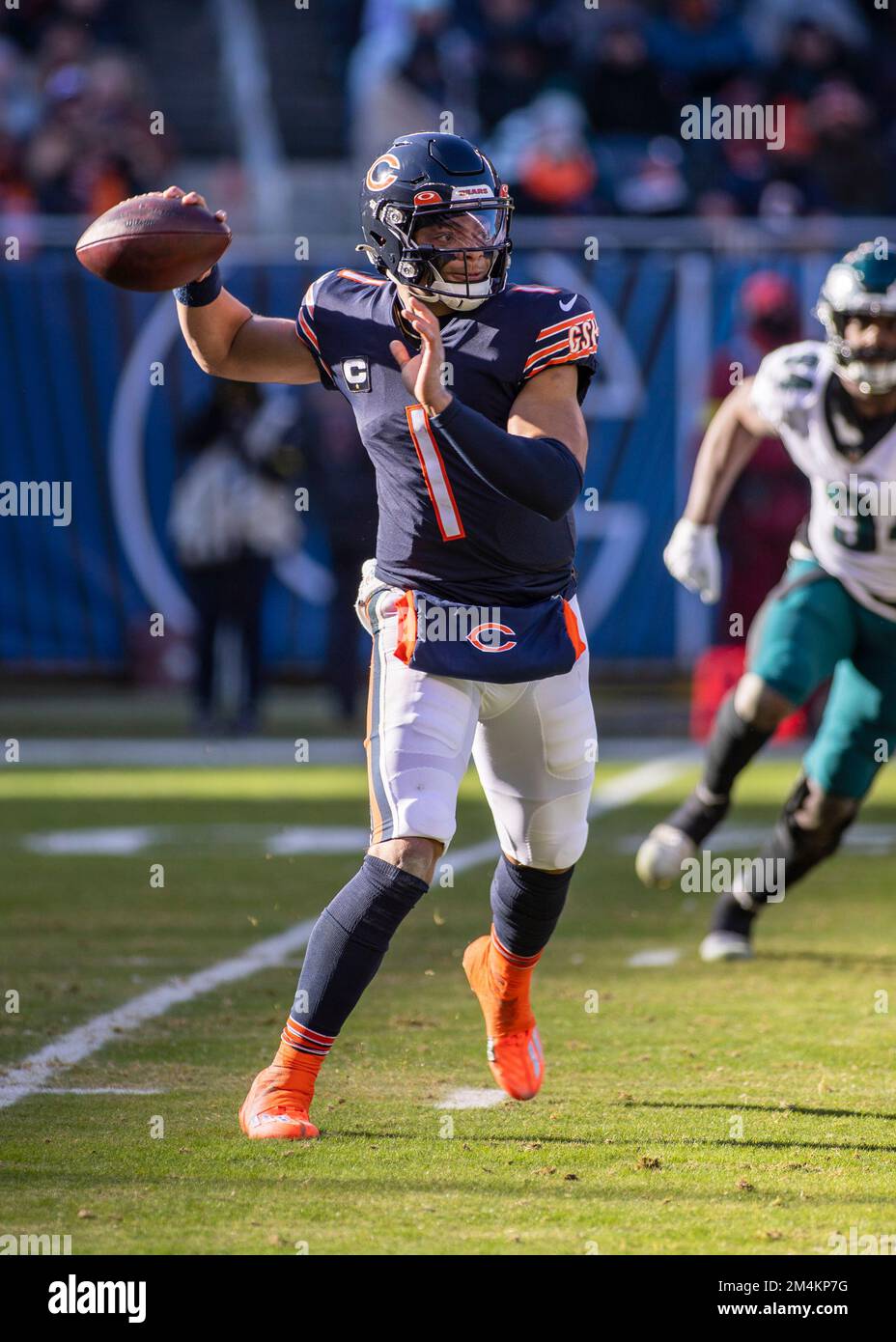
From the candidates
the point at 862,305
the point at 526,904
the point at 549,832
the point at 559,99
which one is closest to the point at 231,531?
the point at 559,99

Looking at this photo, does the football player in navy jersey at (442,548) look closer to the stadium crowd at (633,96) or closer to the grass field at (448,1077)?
the grass field at (448,1077)

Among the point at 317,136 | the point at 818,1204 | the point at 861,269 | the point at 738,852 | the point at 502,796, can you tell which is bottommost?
the point at 738,852

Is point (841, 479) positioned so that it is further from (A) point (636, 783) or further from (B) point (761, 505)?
(B) point (761, 505)

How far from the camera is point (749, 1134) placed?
4.11 m

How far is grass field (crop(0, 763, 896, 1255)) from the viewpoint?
3.48 metres

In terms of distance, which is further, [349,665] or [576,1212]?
[349,665]

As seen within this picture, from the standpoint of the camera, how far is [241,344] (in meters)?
4.41

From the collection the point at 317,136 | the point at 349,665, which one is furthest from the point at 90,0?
the point at 349,665

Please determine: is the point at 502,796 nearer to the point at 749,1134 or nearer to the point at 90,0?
the point at 749,1134

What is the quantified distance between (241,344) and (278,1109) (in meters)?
1.58

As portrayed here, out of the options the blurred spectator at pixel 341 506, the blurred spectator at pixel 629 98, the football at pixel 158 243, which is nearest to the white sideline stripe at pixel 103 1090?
the football at pixel 158 243

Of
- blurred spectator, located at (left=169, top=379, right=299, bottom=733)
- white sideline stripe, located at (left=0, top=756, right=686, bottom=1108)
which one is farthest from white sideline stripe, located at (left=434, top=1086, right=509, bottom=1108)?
blurred spectator, located at (left=169, top=379, right=299, bottom=733)

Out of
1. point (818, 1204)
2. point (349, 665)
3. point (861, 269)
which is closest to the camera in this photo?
point (818, 1204)

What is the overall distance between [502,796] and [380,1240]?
4.07 feet
